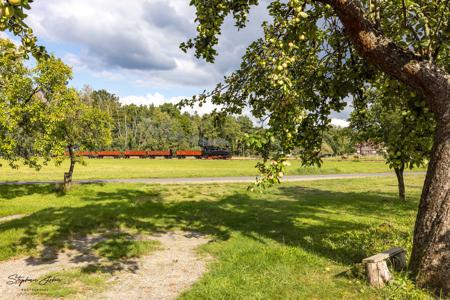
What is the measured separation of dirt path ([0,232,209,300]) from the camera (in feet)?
26.2

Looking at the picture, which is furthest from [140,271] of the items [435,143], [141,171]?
[141,171]

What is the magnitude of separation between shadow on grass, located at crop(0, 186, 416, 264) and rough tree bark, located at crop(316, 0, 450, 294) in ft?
8.67

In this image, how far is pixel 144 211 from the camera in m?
17.9

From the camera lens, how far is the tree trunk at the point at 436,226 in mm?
7141

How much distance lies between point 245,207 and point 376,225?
7.34 metres

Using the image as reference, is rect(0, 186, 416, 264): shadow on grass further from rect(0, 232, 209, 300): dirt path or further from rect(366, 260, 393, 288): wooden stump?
rect(366, 260, 393, 288): wooden stump

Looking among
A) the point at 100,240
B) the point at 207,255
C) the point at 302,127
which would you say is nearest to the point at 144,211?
the point at 100,240

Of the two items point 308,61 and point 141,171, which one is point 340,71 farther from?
point 141,171

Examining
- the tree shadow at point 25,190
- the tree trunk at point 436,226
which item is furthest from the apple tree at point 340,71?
the tree shadow at point 25,190

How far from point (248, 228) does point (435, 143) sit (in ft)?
27.3

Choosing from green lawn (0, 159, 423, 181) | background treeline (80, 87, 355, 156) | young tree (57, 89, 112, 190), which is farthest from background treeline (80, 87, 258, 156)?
young tree (57, 89, 112, 190)

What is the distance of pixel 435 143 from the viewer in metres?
7.59

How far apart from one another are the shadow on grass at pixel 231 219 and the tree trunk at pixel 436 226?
2.55 metres

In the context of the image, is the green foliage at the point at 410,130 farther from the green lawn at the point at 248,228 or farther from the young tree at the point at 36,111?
the young tree at the point at 36,111
